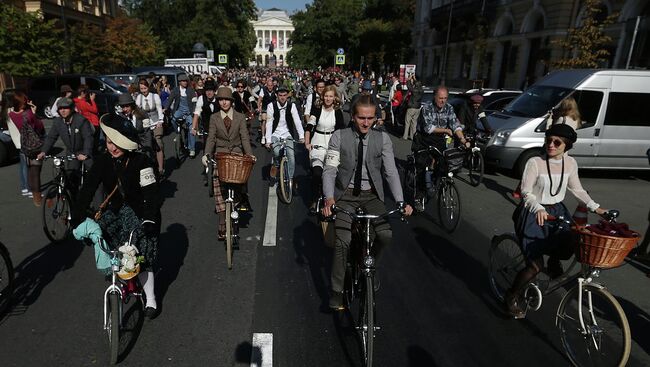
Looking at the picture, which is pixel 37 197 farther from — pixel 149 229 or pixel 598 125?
pixel 598 125

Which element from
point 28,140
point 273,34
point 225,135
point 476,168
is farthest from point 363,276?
point 273,34

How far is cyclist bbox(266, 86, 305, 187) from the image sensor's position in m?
7.32

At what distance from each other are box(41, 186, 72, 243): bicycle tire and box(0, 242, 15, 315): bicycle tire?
1616 millimetres

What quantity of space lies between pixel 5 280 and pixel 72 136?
2.56 metres

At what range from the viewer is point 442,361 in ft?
11.1

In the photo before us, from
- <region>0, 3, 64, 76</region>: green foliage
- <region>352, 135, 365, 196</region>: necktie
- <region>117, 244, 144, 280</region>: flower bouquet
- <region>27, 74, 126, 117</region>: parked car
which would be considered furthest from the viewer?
<region>27, 74, 126, 117</region>: parked car

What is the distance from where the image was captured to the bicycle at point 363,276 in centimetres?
309

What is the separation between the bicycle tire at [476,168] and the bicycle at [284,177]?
12.6 ft

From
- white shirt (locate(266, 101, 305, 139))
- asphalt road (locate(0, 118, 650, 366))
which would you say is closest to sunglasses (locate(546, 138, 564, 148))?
asphalt road (locate(0, 118, 650, 366))

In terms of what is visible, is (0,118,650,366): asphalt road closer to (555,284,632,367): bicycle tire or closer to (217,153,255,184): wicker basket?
(555,284,632,367): bicycle tire

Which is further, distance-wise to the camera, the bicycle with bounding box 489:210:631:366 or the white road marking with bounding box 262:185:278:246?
the white road marking with bounding box 262:185:278:246

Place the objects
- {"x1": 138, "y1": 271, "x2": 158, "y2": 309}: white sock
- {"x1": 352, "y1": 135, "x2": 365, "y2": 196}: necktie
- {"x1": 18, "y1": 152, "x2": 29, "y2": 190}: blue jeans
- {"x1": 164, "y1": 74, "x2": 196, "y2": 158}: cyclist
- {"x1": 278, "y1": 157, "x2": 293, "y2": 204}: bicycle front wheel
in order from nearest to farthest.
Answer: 1. {"x1": 352, "y1": 135, "x2": 365, "y2": 196}: necktie
2. {"x1": 138, "y1": 271, "x2": 158, "y2": 309}: white sock
3. {"x1": 278, "y1": 157, "x2": 293, "y2": 204}: bicycle front wheel
4. {"x1": 18, "y1": 152, "x2": 29, "y2": 190}: blue jeans
5. {"x1": 164, "y1": 74, "x2": 196, "y2": 158}: cyclist

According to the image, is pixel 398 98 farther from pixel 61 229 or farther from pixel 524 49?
pixel 524 49

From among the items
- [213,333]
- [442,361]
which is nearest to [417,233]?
[442,361]
